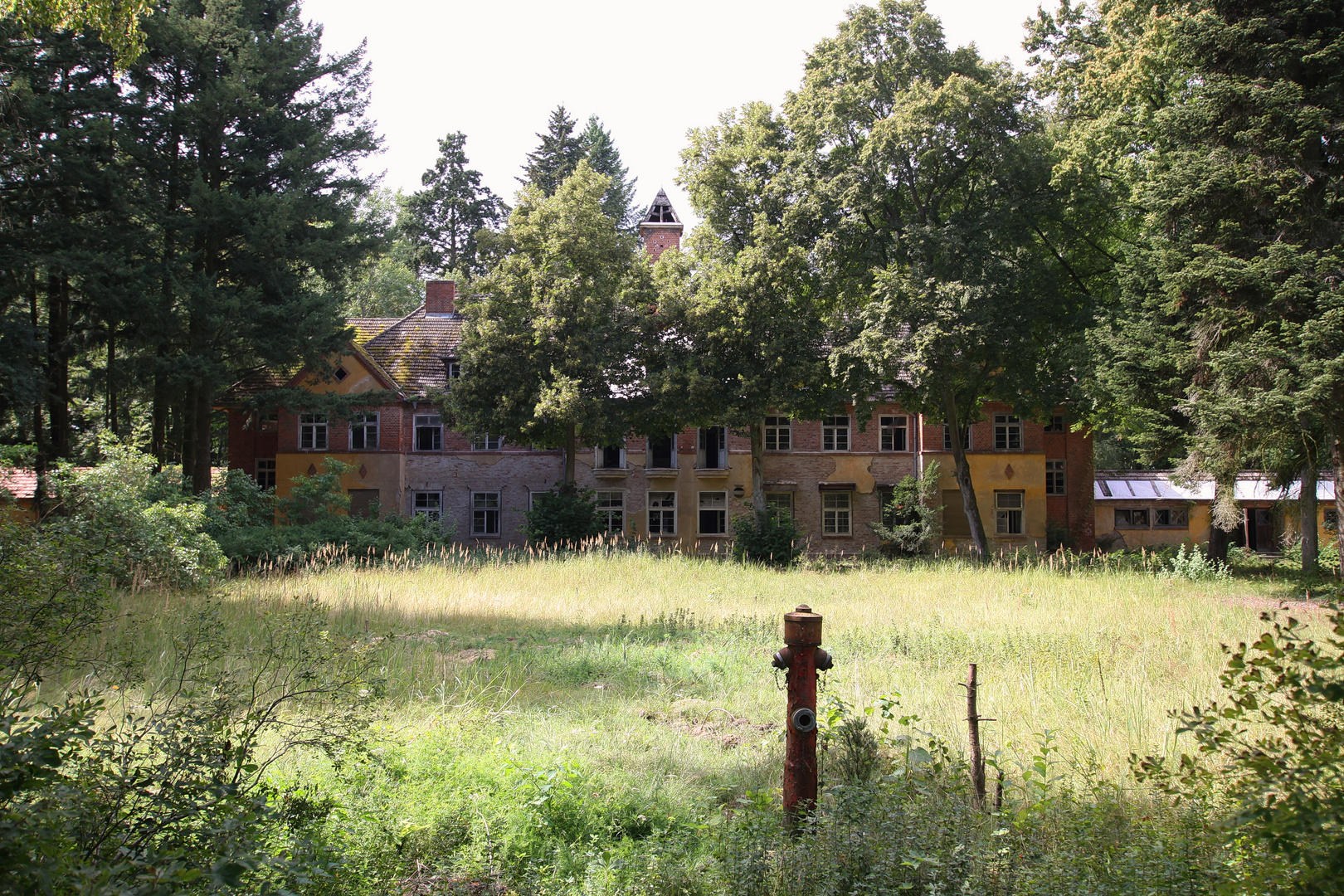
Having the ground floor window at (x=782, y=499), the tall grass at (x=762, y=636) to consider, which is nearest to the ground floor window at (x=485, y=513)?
the ground floor window at (x=782, y=499)

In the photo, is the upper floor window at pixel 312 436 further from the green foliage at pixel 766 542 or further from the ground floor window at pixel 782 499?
the ground floor window at pixel 782 499

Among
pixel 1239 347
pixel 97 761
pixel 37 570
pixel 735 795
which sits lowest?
pixel 735 795

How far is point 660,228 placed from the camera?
115ft

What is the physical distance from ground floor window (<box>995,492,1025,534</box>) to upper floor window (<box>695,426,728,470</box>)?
11022 mm

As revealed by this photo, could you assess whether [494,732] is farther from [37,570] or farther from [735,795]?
[37,570]

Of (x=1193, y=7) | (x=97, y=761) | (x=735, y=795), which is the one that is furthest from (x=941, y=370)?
(x=97, y=761)

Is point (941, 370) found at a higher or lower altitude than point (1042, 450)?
higher

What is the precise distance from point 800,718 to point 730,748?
6.92ft

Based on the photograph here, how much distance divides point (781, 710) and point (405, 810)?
3.73 meters

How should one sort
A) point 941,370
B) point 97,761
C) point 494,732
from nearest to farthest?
point 97,761 < point 494,732 < point 941,370

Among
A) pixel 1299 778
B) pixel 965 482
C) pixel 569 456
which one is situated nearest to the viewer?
pixel 1299 778

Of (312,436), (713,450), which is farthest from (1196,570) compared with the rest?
(312,436)

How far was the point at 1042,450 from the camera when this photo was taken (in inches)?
1297

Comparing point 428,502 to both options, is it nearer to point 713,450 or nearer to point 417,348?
point 417,348
